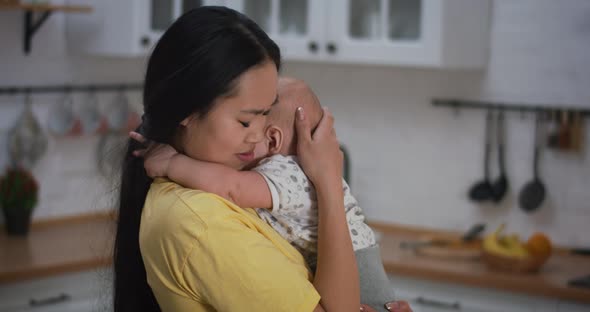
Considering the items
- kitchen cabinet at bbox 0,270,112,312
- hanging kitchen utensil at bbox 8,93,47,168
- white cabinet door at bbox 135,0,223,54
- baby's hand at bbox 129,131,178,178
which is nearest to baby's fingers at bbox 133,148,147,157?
baby's hand at bbox 129,131,178,178

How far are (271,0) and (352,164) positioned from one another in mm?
828

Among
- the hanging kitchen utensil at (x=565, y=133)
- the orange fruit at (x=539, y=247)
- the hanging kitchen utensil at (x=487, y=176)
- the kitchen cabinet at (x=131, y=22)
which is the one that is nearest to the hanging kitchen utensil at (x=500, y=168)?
the hanging kitchen utensil at (x=487, y=176)

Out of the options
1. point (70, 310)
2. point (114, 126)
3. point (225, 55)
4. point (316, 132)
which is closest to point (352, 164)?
point (114, 126)

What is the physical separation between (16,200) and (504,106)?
1911 millimetres

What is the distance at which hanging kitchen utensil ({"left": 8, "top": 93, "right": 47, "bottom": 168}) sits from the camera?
340 centimetres

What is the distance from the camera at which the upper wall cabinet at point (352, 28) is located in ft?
10.1

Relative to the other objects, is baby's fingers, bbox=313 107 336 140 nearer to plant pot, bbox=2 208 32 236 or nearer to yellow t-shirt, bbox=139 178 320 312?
yellow t-shirt, bbox=139 178 320 312

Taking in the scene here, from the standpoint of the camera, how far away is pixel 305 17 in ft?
10.7

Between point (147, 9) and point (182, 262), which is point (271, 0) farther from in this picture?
point (182, 262)

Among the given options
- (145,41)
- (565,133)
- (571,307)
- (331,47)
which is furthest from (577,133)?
(145,41)

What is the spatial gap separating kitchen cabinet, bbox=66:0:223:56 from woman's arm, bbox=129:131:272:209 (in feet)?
6.38

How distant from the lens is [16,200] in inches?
130

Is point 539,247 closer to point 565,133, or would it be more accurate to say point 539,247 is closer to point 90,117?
point 565,133

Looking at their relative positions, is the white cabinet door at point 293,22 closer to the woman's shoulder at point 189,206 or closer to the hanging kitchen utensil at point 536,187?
the hanging kitchen utensil at point 536,187
